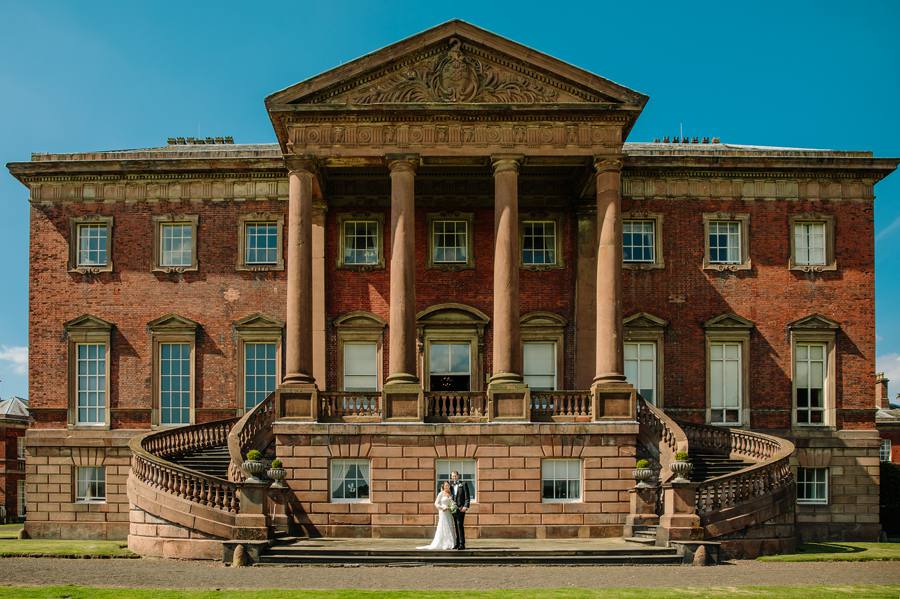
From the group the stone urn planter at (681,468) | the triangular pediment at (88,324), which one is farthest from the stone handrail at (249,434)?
the stone urn planter at (681,468)

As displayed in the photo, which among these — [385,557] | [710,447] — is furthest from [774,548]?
[385,557]

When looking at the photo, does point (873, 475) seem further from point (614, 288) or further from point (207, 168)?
point (207, 168)

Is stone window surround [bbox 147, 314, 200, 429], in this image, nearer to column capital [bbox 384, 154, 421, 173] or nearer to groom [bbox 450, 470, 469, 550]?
column capital [bbox 384, 154, 421, 173]

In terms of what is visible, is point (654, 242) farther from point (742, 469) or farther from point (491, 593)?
point (491, 593)

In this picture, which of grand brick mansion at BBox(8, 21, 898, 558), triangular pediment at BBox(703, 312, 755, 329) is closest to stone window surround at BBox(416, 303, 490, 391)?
grand brick mansion at BBox(8, 21, 898, 558)

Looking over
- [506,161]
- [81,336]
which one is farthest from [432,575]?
[81,336]

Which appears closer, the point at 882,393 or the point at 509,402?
the point at 509,402

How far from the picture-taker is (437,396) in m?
29.2

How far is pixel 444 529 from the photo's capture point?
24.4 m

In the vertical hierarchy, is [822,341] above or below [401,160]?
below

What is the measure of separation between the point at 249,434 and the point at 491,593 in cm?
1238

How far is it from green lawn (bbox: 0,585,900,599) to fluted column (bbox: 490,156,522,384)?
10.7 meters

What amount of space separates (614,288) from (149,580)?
14.8 metres

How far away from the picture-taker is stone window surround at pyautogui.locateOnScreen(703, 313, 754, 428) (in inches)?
1377
